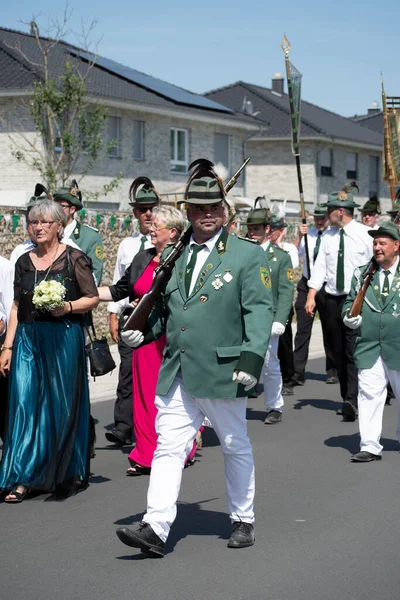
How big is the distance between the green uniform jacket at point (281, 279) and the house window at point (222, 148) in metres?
27.2

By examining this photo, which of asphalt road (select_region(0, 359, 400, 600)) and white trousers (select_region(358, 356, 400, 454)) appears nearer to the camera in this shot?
asphalt road (select_region(0, 359, 400, 600))

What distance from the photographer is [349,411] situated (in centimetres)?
1052

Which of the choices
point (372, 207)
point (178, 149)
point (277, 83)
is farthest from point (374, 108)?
point (372, 207)

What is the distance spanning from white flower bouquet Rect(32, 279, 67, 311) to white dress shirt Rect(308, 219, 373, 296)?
506 centimetres

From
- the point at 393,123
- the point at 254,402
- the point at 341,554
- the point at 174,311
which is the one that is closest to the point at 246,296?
the point at 174,311

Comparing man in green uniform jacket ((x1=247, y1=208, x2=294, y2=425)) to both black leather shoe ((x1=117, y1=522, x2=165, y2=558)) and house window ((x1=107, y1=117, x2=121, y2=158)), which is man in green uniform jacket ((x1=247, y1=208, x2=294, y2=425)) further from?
house window ((x1=107, y1=117, x2=121, y2=158))

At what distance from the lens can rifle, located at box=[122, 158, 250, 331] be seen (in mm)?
5965

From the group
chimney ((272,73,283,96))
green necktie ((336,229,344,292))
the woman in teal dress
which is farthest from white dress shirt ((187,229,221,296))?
chimney ((272,73,283,96))

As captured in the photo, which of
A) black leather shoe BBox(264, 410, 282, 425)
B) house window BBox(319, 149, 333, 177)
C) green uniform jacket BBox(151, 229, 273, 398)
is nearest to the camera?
green uniform jacket BBox(151, 229, 273, 398)

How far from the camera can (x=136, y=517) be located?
657cm

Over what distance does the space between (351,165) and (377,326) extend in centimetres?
4160

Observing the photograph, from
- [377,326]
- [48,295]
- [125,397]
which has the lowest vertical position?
[125,397]

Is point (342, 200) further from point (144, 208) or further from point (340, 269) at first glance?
point (144, 208)

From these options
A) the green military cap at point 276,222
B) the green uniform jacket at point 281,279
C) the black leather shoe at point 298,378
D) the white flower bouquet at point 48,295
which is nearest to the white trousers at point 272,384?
the green uniform jacket at point 281,279
